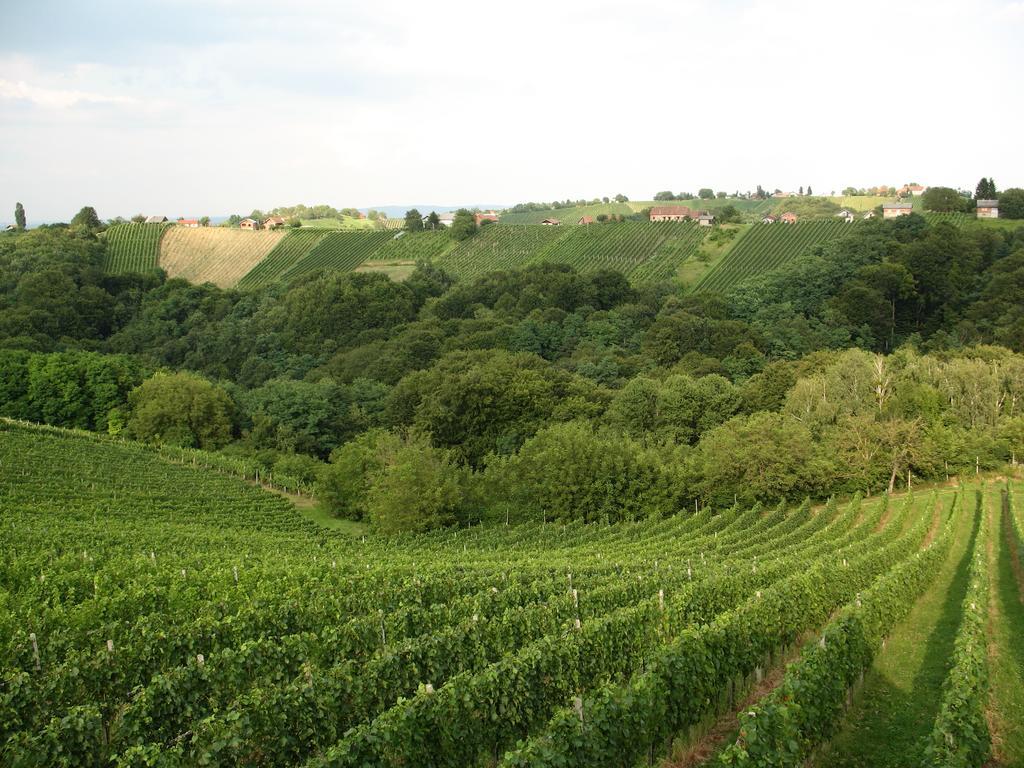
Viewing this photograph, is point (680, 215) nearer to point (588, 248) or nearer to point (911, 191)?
point (588, 248)

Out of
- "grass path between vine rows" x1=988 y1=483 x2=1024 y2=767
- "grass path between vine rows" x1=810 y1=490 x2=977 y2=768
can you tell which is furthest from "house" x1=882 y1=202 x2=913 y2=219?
"grass path between vine rows" x1=810 y1=490 x2=977 y2=768

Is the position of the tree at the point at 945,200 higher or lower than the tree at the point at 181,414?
higher

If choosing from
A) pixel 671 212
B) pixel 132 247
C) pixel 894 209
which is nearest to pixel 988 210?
pixel 894 209

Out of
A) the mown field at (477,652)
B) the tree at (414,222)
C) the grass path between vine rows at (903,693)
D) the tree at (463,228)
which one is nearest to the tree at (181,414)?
the mown field at (477,652)

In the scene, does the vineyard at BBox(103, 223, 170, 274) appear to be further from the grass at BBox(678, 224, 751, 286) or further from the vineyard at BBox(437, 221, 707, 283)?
the grass at BBox(678, 224, 751, 286)

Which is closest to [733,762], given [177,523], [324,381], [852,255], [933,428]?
[177,523]

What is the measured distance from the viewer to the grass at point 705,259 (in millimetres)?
97438

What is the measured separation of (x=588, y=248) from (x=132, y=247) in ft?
204

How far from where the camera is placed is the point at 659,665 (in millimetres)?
13125

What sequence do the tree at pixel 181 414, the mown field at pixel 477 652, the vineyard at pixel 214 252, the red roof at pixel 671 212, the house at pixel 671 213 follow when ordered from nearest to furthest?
1. the mown field at pixel 477 652
2. the tree at pixel 181 414
3. the vineyard at pixel 214 252
4. the house at pixel 671 213
5. the red roof at pixel 671 212

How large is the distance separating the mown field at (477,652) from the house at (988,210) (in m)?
83.6

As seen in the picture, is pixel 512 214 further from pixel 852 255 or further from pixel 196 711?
pixel 196 711

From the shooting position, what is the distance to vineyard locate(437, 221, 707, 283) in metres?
105

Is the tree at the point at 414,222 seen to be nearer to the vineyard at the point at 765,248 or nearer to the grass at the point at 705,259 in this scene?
the grass at the point at 705,259
